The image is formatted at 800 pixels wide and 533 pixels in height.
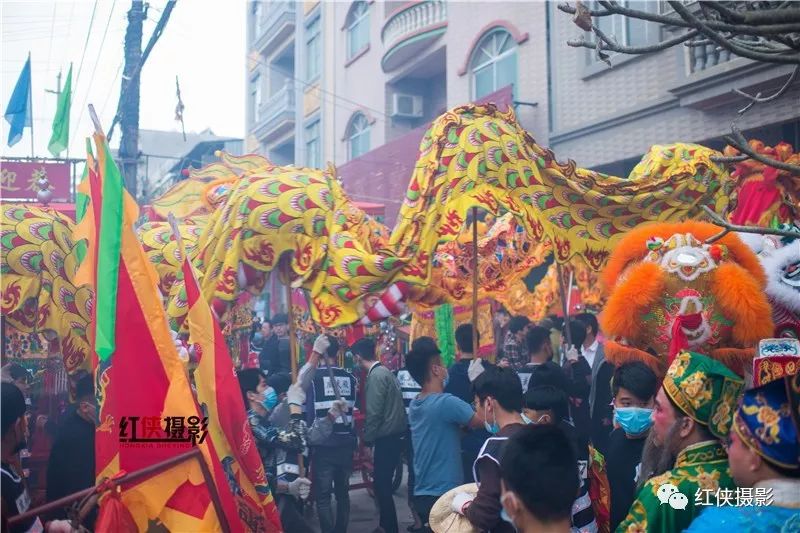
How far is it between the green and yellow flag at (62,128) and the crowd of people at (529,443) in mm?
3738

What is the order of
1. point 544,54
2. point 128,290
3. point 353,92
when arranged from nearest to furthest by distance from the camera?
point 128,290
point 544,54
point 353,92

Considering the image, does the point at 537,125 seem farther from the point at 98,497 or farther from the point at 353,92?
the point at 98,497

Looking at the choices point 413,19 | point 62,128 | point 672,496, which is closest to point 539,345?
point 672,496

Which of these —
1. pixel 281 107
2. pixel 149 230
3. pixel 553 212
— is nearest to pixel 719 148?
pixel 553 212

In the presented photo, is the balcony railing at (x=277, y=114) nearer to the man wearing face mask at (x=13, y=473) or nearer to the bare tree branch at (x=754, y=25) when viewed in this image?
the man wearing face mask at (x=13, y=473)

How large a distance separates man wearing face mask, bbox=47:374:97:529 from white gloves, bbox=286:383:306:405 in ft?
5.50

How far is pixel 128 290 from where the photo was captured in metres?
3.30

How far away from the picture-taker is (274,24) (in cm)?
2261

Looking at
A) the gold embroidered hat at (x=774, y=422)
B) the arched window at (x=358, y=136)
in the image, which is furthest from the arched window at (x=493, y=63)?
the gold embroidered hat at (x=774, y=422)

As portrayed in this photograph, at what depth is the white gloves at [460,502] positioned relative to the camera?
283cm

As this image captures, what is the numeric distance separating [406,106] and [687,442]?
14.4 m

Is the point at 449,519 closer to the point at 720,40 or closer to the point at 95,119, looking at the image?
the point at 720,40

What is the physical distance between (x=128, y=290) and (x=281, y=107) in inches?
797

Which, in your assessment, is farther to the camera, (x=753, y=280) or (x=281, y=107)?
(x=281, y=107)
